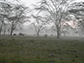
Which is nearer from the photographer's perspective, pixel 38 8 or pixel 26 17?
pixel 38 8

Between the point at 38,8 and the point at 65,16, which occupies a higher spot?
the point at 38,8

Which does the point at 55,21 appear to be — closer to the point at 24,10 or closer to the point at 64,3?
the point at 64,3

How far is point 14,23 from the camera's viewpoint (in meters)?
39.1

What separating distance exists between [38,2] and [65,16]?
9.56 m

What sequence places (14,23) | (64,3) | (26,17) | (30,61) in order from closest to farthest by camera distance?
(30,61)
(64,3)
(14,23)
(26,17)

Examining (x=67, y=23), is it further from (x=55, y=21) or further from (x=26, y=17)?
(x=26, y=17)

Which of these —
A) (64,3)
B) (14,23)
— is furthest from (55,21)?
(14,23)

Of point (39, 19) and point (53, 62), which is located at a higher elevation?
point (39, 19)

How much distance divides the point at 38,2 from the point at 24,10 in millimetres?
9622

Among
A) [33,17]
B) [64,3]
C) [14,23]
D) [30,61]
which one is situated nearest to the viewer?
[30,61]

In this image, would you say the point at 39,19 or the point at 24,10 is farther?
the point at 39,19

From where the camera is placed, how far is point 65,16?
105 feet

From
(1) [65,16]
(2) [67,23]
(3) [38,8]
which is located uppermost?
(3) [38,8]

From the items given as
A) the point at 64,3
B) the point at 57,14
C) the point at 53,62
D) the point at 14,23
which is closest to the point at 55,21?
the point at 57,14
